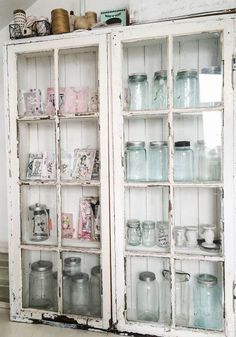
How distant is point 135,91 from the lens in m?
1.75

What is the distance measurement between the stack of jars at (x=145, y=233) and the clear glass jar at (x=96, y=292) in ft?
0.83

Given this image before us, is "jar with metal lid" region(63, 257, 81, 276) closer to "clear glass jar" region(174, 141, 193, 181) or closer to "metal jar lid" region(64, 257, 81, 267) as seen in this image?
"metal jar lid" region(64, 257, 81, 267)

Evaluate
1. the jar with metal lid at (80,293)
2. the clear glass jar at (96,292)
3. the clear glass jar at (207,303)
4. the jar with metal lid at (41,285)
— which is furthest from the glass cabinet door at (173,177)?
the jar with metal lid at (41,285)

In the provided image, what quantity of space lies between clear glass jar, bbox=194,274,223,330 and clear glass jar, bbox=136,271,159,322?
0.22m

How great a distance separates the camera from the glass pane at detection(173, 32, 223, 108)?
1596 mm

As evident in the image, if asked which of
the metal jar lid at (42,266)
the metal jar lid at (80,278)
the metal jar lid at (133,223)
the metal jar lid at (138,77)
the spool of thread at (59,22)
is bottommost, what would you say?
the metal jar lid at (80,278)

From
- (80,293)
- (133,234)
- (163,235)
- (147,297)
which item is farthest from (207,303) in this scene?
(80,293)

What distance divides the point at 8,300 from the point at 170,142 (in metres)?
1.39

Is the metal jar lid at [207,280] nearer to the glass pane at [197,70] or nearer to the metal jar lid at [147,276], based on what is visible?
the metal jar lid at [147,276]

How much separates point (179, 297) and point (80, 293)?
0.56 m

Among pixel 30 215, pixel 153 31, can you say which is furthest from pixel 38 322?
pixel 153 31

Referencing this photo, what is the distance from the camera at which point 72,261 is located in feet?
6.14

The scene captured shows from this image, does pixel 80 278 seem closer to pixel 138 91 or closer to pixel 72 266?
pixel 72 266

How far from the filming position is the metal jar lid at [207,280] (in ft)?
5.57
